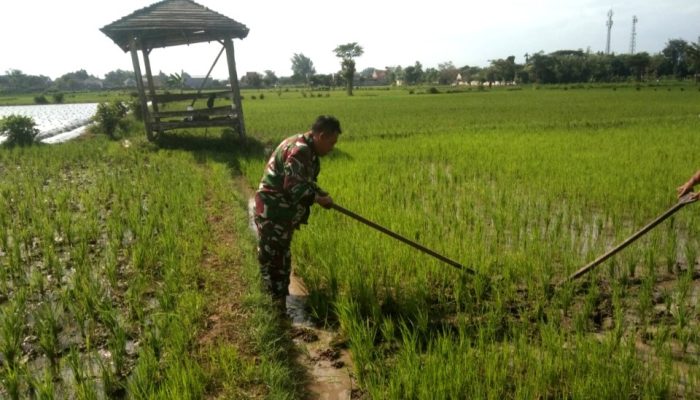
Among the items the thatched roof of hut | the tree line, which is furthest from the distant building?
the thatched roof of hut

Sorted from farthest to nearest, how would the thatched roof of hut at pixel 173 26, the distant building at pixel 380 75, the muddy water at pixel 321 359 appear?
the distant building at pixel 380 75, the thatched roof of hut at pixel 173 26, the muddy water at pixel 321 359

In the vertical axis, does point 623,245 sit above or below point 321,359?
above

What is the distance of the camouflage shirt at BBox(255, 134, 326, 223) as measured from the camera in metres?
2.78

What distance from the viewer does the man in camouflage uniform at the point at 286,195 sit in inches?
110

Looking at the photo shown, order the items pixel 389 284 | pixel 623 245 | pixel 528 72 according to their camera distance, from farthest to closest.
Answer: pixel 528 72 < pixel 389 284 < pixel 623 245

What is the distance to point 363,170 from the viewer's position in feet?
21.8

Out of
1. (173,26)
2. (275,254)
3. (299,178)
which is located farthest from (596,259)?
(173,26)

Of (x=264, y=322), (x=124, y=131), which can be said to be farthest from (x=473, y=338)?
(x=124, y=131)

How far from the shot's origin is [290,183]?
2.78m

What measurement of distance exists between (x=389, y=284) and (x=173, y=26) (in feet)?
26.5

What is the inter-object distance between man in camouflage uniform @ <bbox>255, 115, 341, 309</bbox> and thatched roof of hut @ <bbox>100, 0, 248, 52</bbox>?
735cm

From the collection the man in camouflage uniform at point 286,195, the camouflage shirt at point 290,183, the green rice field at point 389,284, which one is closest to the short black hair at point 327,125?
the man in camouflage uniform at point 286,195

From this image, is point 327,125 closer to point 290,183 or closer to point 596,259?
point 290,183

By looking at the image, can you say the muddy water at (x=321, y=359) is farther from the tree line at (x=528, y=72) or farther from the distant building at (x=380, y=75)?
the distant building at (x=380, y=75)
